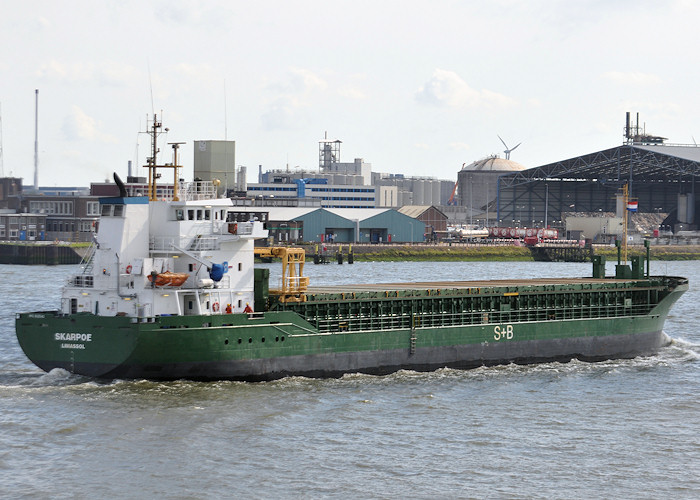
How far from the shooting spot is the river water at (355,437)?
25.0 m

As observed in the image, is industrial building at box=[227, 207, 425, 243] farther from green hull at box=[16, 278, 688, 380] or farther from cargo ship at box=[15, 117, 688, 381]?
cargo ship at box=[15, 117, 688, 381]

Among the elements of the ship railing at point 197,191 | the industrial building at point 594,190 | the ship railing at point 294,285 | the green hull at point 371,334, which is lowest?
the green hull at point 371,334

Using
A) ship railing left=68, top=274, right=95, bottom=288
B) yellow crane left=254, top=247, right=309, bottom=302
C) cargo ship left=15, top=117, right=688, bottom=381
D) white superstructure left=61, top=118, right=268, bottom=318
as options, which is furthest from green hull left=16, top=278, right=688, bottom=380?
ship railing left=68, top=274, right=95, bottom=288

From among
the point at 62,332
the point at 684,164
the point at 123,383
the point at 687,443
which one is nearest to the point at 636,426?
the point at 687,443

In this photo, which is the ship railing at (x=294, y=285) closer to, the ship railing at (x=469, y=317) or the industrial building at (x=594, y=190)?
the ship railing at (x=469, y=317)

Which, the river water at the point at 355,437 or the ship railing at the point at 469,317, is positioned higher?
the ship railing at the point at 469,317

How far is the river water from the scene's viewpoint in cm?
2495

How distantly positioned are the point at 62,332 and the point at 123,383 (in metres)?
2.75

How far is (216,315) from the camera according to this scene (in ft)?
111

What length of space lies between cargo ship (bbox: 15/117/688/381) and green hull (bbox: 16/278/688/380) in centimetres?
5

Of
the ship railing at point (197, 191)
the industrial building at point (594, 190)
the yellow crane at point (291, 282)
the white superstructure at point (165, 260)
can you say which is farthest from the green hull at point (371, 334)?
the industrial building at point (594, 190)

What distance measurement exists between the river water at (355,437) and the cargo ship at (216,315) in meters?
0.84

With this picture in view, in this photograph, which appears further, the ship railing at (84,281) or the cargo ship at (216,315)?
the ship railing at (84,281)

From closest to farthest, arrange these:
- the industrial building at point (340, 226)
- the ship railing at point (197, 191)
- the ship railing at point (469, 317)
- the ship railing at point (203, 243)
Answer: the ship railing at point (203, 243), the ship railing at point (197, 191), the ship railing at point (469, 317), the industrial building at point (340, 226)
